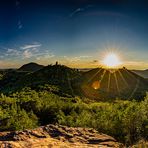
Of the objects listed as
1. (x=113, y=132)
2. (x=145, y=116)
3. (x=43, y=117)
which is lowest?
(x=43, y=117)

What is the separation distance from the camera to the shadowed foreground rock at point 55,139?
9234 mm

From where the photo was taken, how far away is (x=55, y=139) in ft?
33.2

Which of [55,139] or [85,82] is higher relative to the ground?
[55,139]

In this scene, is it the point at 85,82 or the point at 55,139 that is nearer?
the point at 55,139

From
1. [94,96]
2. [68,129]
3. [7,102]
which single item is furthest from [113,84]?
[68,129]

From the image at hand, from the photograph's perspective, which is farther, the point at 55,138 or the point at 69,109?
the point at 69,109

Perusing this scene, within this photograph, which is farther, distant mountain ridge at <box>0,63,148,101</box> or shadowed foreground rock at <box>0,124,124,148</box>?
distant mountain ridge at <box>0,63,148,101</box>

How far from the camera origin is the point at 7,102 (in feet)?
229

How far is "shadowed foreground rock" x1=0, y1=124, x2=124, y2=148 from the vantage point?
30.3 feet

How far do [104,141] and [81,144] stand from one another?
1248mm

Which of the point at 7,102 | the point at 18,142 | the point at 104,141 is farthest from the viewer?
the point at 7,102

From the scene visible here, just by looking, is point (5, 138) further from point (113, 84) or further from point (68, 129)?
point (113, 84)

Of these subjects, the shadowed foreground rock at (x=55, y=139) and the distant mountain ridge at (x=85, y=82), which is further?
the distant mountain ridge at (x=85, y=82)

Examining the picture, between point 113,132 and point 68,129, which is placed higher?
point 68,129
